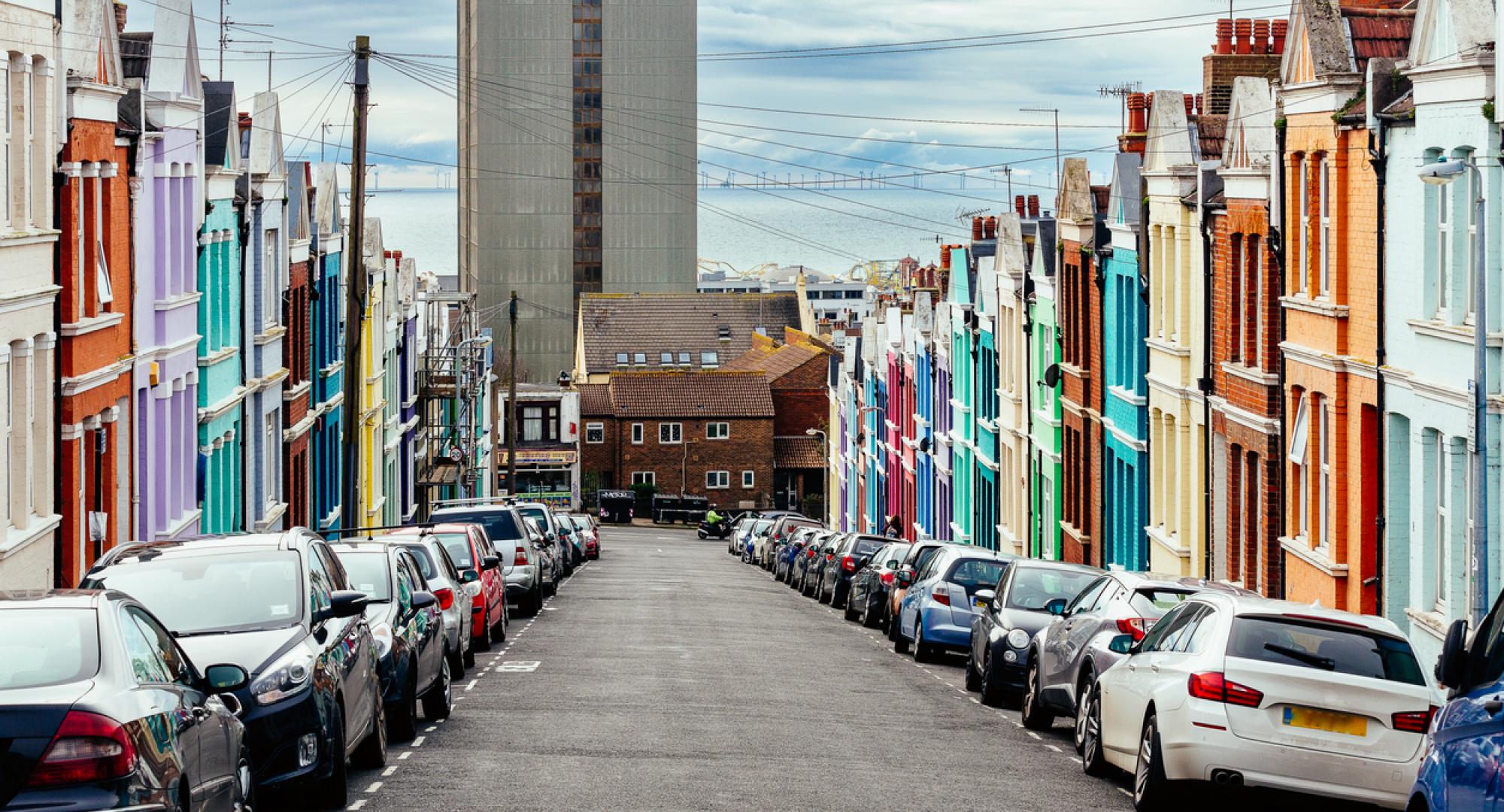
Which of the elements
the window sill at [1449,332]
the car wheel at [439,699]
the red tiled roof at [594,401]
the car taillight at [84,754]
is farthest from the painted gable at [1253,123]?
the red tiled roof at [594,401]

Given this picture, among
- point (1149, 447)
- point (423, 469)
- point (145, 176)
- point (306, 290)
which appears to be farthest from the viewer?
point (423, 469)

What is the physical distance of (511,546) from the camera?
112ft

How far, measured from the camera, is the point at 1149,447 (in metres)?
32.5

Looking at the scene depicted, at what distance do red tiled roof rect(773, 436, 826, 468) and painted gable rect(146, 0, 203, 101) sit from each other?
249 ft

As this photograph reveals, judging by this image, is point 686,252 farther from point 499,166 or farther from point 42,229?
point 42,229

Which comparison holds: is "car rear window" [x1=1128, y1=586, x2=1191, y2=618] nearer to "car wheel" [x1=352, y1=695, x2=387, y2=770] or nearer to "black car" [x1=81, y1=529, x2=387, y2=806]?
"car wheel" [x1=352, y1=695, x2=387, y2=770]

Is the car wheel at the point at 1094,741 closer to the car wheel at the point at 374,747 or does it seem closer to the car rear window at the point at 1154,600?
the car rear window at the point at 1154,600

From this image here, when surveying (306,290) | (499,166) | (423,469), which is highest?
(499,166)

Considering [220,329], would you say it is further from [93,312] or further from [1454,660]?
[1454,660]

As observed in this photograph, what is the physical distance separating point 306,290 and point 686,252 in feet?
334

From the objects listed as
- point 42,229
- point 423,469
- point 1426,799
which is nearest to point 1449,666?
point 1426,799

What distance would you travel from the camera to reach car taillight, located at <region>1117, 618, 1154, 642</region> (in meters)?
16.3

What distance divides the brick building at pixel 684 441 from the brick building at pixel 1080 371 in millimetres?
63729

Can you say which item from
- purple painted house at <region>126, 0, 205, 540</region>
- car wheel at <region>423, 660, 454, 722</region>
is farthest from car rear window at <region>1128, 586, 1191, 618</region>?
purple painted house at <region>126, 0, 205, 540</region>
